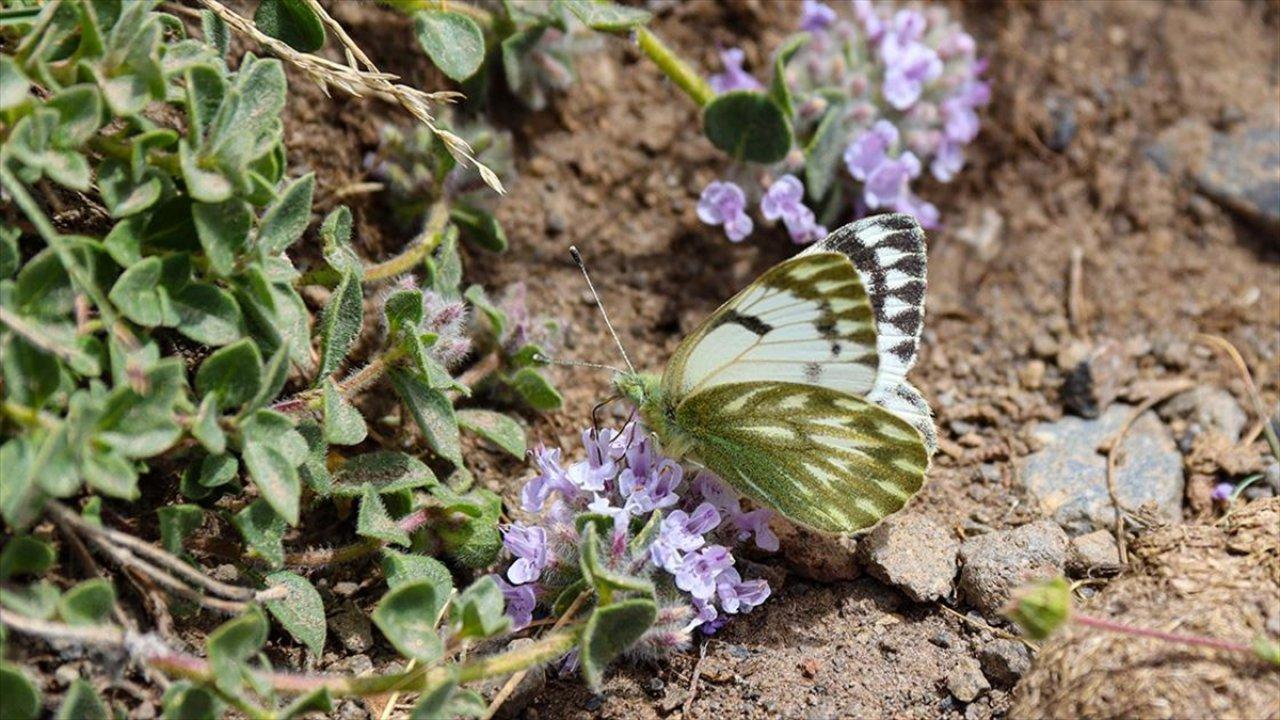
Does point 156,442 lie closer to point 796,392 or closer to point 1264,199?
point 796,392

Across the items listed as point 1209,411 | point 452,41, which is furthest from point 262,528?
point 1209,411

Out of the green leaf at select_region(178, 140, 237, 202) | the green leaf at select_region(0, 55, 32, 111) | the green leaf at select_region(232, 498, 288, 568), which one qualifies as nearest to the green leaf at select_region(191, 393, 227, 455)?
the green leaf at select_region(232, 498, 288, 568)

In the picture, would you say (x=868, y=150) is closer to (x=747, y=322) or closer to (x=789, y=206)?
(x=789, y=206)

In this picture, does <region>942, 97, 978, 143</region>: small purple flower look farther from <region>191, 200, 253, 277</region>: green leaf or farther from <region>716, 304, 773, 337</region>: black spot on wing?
<region>191, 200, 253, 277</region>: green leaf

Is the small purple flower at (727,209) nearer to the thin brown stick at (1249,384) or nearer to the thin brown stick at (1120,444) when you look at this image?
the thin brown stick at (1120,444)

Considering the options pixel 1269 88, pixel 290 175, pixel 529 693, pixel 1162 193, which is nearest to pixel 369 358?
pixel 290 175
